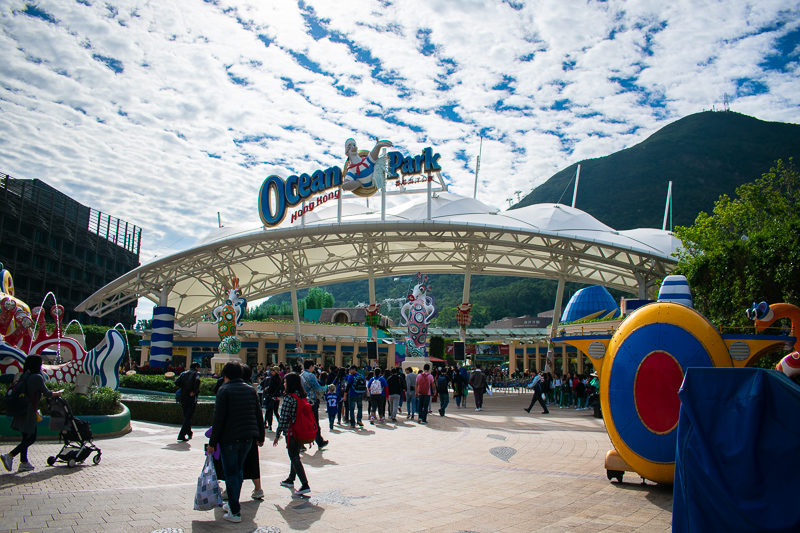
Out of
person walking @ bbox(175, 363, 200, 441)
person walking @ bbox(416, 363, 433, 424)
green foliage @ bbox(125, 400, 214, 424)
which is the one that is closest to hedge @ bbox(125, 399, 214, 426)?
green foliage @ bbox(125, 400, 214, 424)

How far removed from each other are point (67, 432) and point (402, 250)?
1157 inches

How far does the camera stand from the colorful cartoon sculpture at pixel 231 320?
25.6m

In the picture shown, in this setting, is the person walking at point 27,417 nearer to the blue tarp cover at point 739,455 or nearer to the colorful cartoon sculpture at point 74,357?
the colorful cartoon sculpture at point 74,357

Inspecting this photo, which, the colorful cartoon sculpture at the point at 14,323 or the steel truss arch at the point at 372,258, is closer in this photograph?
the colorful cartoon sculpture at the point at 14,323

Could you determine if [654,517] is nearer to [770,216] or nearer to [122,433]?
[122,433]

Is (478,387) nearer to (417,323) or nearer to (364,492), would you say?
(417,323)

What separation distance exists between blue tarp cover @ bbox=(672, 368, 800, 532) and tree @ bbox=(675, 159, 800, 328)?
14641 millimetres

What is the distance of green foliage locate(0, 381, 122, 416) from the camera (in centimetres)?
1056

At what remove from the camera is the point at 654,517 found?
221 inches

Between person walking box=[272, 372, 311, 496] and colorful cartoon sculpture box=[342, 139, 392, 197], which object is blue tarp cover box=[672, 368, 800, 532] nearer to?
person walking box=[272, 372, 311, 496]

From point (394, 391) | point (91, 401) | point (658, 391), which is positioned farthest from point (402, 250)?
point (658, 391)

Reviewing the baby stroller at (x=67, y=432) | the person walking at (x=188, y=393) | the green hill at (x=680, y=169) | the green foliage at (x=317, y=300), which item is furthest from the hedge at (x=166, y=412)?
the green hill at (x=680, y=169)

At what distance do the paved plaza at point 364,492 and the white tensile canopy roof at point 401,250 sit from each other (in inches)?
719

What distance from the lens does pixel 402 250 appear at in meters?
36.6
